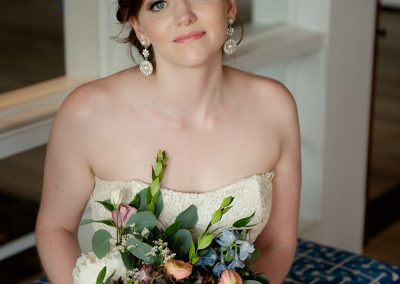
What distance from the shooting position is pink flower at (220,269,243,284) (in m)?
1.79

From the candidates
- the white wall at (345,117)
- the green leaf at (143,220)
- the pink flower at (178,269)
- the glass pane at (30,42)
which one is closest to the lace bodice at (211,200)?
the green leaf at (143,220)

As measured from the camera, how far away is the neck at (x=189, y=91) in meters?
2.10

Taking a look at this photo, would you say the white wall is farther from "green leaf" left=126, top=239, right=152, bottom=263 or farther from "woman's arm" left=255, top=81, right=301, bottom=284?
"green leaf" left=126, top=239, right=152, bottom=263

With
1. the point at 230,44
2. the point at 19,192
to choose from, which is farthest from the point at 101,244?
the point at 19,192

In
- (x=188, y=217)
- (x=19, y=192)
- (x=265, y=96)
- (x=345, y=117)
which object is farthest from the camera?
(x=345, y=117)

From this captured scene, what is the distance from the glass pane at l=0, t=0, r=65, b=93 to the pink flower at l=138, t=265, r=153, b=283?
106 centimetres

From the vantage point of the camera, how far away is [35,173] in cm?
281

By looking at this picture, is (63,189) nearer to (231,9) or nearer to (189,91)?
(189,91)

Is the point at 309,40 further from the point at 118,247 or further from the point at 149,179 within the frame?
the point at 118,247

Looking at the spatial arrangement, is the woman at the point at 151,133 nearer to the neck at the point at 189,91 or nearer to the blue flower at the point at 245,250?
the neck at the point at 189,91

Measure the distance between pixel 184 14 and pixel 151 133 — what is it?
314 mm

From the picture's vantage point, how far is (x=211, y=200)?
7.03 feet

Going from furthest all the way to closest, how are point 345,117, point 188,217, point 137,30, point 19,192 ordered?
point 345,117 → point 19,192 → point 137,30 → point 188,217

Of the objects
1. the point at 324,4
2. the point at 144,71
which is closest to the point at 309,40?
the point at 324,4
